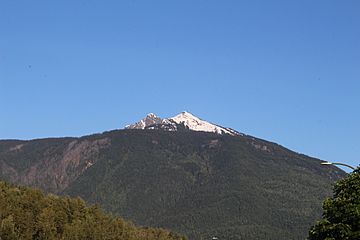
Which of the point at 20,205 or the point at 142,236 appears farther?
the point at 142,236

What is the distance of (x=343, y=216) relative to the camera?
155ft

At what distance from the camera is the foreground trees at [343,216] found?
45781 millimetres

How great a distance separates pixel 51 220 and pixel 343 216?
73.1m

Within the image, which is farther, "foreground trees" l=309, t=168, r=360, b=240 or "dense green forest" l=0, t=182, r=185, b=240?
"dense green forest" l=0, t=182, r=185, b=240

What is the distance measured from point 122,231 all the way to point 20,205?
1995 cm

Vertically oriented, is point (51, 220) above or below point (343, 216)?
above

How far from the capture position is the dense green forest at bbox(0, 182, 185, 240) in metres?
109

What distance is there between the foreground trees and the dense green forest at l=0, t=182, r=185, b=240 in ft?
195

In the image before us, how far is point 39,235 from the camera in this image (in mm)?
109688

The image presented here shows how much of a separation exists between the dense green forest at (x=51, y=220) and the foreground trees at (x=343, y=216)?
195 feet

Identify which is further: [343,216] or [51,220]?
[51,220]

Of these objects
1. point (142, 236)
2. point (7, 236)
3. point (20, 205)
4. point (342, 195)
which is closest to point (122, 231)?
point (142, 236)

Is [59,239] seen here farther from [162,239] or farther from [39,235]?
[162,239]

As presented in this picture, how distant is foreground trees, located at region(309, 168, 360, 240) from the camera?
45.8 meters
